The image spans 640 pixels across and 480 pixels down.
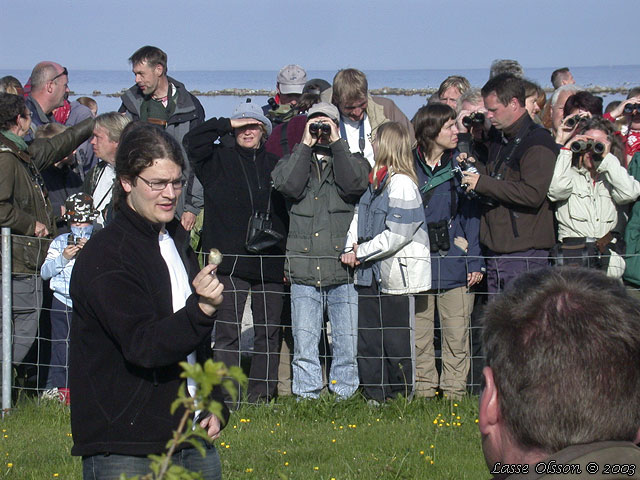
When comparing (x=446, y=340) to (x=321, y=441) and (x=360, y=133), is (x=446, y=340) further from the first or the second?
(x=360, y=133)

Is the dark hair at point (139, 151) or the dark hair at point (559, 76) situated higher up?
the dark hair at point (559, 76)

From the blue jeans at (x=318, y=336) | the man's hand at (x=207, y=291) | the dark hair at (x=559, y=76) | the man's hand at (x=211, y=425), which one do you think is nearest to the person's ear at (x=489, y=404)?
the man's hand at (x=207, y=291)

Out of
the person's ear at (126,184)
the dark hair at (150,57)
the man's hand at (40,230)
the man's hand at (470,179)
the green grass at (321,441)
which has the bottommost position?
the green grass at (321,441)

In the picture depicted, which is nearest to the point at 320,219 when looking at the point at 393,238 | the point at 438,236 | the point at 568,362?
the point at 393,238

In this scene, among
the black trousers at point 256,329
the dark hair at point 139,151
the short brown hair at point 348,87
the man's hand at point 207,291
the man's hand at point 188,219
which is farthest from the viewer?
the short brown hair at point 348,87

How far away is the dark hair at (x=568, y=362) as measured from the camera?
6.04 feet

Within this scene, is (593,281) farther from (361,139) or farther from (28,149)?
(28,149)

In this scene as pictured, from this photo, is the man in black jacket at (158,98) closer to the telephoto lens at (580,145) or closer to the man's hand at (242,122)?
the man's hand at (242,122)

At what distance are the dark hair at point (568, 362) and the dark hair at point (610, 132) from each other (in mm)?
5041

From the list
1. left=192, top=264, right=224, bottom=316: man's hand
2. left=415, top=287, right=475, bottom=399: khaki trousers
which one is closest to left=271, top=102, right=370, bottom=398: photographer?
left=415, top=287, right=475, bottom=399: khaki trousers

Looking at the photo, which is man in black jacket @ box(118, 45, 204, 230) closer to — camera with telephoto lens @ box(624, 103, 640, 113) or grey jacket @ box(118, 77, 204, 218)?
grey jacket @ box(118, 77, 204, 218)

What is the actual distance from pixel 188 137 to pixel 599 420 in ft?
17.6

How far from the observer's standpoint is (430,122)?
670 centimetres

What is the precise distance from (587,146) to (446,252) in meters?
1.34
